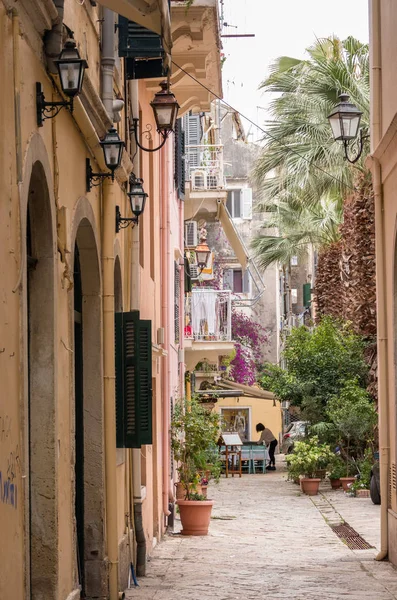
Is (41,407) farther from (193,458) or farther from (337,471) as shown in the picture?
(337,471)

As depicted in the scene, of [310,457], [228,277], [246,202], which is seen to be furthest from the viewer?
[246,202]

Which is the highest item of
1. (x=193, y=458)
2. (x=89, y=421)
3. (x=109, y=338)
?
(x=109, y=338)

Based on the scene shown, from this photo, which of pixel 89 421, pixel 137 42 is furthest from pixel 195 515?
pixel 137 42

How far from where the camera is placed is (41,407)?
24.8 feet

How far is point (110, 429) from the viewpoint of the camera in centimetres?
1067

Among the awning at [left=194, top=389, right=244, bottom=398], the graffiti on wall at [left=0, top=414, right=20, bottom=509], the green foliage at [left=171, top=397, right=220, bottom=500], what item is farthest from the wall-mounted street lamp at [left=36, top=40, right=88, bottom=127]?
the awning at [left=194, top=389, right=244, bottom=398]

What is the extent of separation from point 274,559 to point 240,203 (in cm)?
3839

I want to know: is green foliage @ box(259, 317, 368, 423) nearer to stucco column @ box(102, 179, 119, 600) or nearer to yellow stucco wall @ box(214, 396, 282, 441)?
yellow stucco wall @ box(214, 396, 282, 441)

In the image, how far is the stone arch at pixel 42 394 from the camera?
7.51m

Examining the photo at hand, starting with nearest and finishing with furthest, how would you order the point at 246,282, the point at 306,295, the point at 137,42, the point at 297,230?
the point at 137,42, the point at 297,230, the point at 246,282, the point at 306,295

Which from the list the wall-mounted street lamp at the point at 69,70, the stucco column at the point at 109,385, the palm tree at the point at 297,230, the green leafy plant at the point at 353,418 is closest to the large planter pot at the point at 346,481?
the green leafy plant at the point at 353,418

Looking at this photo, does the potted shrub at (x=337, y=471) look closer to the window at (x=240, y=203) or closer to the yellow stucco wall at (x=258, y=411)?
the yellow stucco wall at (x=258, y=411)

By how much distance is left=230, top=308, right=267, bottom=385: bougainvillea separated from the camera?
156ft

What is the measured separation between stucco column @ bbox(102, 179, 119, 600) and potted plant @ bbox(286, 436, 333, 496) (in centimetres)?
1602
